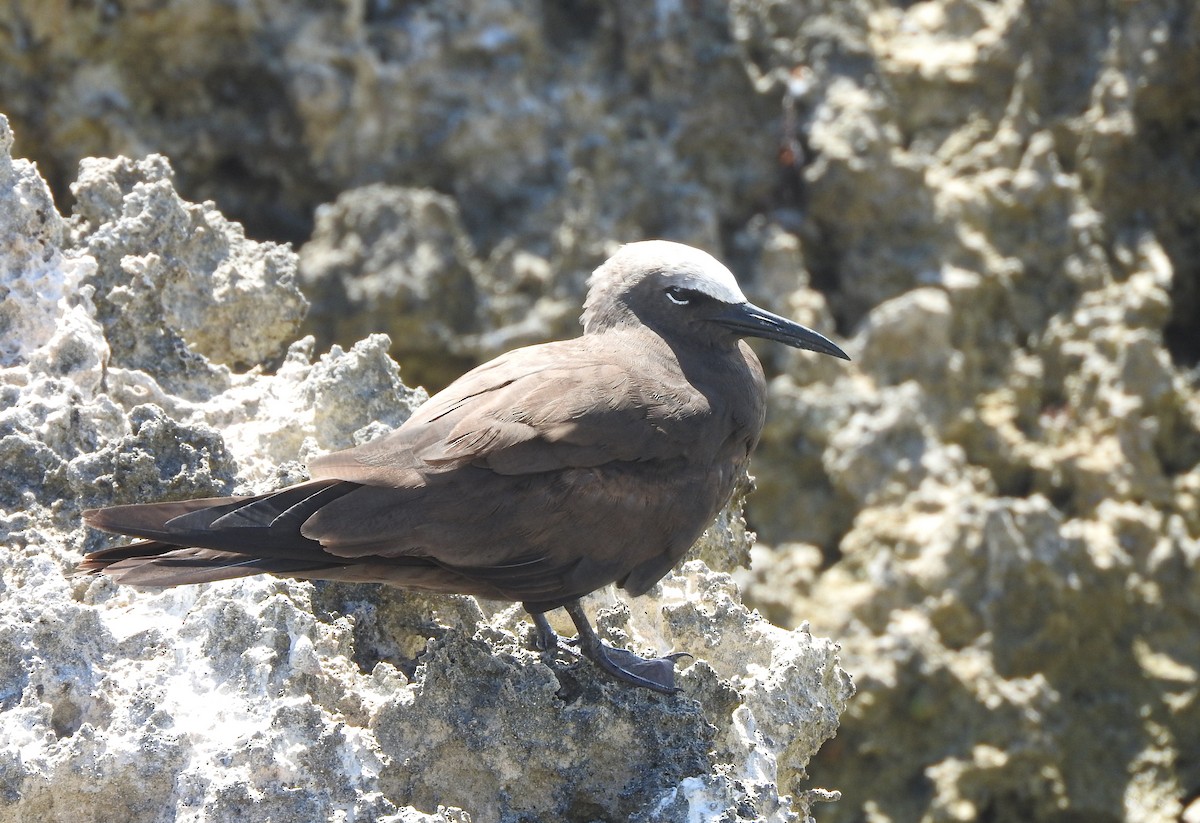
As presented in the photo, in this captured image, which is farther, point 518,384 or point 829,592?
→ point 829,592

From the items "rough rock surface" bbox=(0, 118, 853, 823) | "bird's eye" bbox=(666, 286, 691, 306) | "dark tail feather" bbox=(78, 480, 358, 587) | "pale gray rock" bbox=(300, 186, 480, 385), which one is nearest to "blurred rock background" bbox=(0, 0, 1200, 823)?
"pale gray rock" bbox=(300, 186, 480, 385)

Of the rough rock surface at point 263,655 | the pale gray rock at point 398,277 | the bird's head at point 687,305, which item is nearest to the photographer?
the rough rock surface at point 263,655

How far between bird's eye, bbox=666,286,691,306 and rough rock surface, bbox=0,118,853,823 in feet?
2.33

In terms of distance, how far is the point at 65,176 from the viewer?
6324 mm

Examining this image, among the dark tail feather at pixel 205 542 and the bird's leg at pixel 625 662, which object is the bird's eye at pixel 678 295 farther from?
the dark tail feather at pixel 205 542

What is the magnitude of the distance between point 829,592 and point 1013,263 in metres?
1.82

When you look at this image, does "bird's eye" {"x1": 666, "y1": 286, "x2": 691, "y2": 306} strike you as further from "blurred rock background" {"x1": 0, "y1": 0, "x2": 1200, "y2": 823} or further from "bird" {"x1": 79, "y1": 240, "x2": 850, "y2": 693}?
"blurred rock background" {"x1": 0, "y1": 0, "x2": 1200, "y2": 823}

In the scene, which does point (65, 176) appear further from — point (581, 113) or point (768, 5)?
point (768, 5)

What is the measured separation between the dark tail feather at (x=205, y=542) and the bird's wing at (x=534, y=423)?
7.6 inches

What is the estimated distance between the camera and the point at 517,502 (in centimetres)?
325

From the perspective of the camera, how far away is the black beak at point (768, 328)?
3801 millimetres

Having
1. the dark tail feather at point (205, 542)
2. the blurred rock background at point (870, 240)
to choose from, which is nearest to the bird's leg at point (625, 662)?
the dark tail feather at point (205, 542)

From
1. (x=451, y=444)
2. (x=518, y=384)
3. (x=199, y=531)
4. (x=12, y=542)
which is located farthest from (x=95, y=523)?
(x=518, y=384)

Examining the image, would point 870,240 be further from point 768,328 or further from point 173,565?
point 173,565
